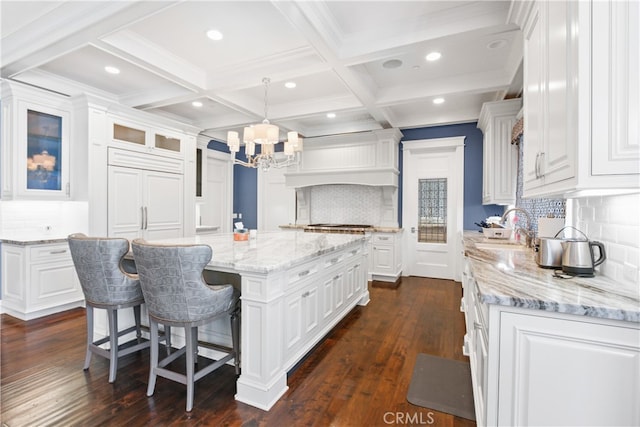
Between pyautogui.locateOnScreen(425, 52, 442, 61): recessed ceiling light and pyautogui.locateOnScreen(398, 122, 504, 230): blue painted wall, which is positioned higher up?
pyautogui.locateOnScreen(425, 52, 442, 61): recessed ceiling light

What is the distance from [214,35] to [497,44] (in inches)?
108

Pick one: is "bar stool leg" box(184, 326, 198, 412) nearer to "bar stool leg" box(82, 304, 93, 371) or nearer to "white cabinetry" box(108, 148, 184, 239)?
"bar stool leg" box(82, 304, 93, 371)

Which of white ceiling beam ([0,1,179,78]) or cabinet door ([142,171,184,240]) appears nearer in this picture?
white ceiling beam ([0,1,179,78])

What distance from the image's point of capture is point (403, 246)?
569cm

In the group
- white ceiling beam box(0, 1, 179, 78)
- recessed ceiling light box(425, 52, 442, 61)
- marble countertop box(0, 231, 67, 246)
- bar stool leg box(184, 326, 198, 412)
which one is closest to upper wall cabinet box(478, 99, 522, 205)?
recessed ceiling light box(425, 52, 442, 61)

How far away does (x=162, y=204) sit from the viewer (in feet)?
15.7

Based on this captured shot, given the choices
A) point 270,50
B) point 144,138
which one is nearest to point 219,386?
point 270,50

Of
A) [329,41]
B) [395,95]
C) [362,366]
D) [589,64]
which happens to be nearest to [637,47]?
[589,64]

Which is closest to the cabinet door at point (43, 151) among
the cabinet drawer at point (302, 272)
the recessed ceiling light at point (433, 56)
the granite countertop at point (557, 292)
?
the cabinet drawer at point (302, 272)

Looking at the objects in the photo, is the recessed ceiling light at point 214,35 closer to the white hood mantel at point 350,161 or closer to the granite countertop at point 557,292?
the granite countertop at point 557,292

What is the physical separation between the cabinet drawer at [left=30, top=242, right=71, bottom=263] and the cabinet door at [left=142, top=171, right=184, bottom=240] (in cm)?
98

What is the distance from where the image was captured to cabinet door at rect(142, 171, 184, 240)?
15.0 ft

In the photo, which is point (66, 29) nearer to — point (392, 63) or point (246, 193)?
point (392, 63)

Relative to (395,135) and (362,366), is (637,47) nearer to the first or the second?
(362,366)
